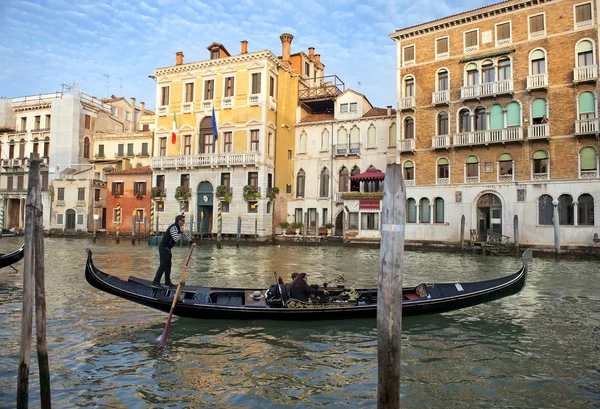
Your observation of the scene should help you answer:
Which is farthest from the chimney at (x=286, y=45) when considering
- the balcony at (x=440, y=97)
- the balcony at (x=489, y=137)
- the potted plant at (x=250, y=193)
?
the balcony at (x=489, y=137)

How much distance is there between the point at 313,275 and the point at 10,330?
25.9ft

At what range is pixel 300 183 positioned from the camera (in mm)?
29891

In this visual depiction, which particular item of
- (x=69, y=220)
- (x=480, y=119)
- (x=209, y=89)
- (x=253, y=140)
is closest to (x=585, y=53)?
(x=480, y=119)

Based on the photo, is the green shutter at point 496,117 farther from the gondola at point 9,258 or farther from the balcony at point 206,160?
the gondola at point 9,258

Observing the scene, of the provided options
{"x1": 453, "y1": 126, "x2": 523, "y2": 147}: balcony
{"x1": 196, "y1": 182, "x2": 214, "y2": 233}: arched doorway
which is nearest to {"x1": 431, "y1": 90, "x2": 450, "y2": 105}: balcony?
{"x1": 453, "y1": 126, "x2": 523, "y2": 147}: balcony

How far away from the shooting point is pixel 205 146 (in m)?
30.0

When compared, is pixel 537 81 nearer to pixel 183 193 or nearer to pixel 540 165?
pixel 540 165

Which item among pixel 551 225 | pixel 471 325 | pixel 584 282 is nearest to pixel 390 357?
pixel 471 325

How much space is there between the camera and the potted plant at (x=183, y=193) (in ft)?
95.9

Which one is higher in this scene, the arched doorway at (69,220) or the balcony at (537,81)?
the balcony at (537,81)

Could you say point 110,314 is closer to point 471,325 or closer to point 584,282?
point 471,325

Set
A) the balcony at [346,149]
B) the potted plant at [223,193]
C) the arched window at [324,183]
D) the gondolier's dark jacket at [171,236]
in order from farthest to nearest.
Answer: the arched window at [324,183]
the balcony at [346,149]
the potted plant at [223,193]
the gondolier's dark jacket at [171,236]

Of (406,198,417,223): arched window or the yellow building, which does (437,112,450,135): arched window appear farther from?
the yellow building

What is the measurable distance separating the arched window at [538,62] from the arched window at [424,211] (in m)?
7.68
